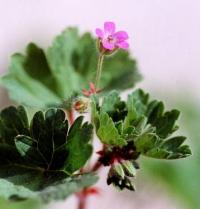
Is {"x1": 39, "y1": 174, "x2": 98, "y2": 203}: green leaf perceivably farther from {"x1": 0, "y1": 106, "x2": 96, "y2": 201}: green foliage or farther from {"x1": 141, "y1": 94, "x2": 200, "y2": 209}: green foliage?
{"x1": 141, "y1": 94, "x2": 200, "y2": 209}: green foliage

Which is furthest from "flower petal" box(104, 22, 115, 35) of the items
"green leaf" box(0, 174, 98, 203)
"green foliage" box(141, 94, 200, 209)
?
"green foliage" box(141, 94, 200, 209)

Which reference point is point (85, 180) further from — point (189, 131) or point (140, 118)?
point (189, 131)

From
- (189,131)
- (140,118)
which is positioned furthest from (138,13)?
(140,118)

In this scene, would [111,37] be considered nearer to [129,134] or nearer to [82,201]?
[129,134]

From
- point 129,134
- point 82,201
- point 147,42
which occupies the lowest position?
point 82,201

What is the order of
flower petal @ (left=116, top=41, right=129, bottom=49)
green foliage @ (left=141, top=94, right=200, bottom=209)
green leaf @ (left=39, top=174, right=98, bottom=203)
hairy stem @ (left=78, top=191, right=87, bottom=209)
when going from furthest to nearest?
green foliage @ (left=141, top=94, right=200, bottom=209) < hairy stem @ (left=78, top=191, right=87, bottom=209) < flower petal @ (left=116, top=41, right=129, bottom=49) < green leaf @ (left=39, top=174, right=98, bottom=203)

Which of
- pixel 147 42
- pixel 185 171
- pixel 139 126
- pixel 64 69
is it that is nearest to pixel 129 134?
pixel 139 126

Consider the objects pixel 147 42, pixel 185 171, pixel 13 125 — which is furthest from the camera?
pixel 147 42

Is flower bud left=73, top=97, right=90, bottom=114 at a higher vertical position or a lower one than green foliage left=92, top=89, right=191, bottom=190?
higher
